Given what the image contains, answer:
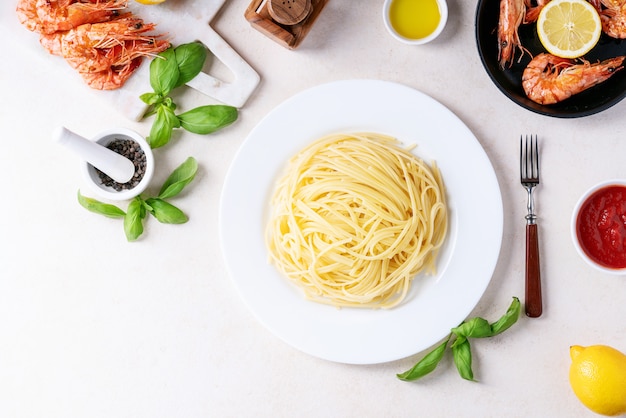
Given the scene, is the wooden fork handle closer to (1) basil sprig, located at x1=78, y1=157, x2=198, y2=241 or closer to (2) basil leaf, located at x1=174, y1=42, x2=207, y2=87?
(1) basil sprig, located at x1=78, y1=157, x2=198, y2=241

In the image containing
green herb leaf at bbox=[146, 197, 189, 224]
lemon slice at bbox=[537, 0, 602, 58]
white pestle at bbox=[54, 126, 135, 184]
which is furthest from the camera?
green herb leaf at bbox=[146, 197, 189, 224]

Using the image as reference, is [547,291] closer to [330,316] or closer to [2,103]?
[330,316]

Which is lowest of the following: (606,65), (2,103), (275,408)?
(275,408)

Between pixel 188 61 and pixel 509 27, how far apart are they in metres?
1.26

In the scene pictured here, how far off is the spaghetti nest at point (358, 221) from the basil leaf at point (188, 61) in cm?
56

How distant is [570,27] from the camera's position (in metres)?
2.48

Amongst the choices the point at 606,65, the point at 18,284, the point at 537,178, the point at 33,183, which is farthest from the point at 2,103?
the point at 606,65

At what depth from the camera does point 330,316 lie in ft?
8.55

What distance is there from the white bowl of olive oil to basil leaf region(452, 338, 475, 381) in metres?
1.22

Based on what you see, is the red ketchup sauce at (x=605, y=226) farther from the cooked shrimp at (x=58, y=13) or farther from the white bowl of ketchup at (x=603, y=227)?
the cooked shrimp at (x=58, y=13)

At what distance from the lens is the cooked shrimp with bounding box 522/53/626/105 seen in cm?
247

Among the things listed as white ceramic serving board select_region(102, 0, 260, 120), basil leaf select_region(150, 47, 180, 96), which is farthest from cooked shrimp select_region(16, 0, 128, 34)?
basil leaf select_region(150, 47, 180, 96)

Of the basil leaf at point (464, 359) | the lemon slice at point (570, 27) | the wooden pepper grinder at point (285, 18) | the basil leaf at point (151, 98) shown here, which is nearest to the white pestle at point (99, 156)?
the basil leaf at point (151, 98)

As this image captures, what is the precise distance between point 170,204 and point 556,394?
1.75 meters
